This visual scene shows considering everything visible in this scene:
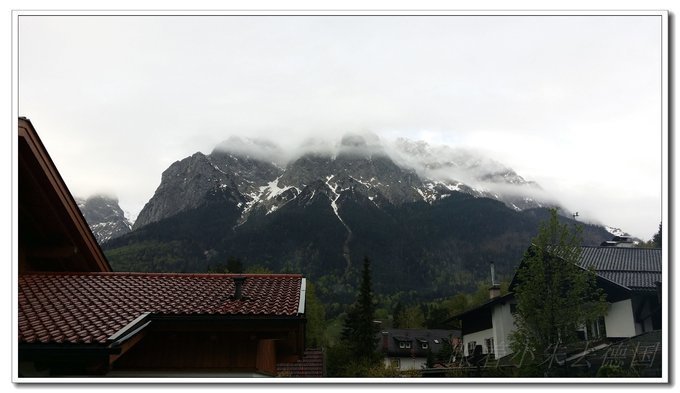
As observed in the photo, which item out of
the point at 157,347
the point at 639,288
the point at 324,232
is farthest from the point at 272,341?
the point at 324,232

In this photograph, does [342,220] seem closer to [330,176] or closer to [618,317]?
[330,176]

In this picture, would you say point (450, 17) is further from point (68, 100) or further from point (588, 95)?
point (68, 100)

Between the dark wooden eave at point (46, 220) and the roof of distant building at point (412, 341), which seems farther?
the roof of distant building at point (412, 341)

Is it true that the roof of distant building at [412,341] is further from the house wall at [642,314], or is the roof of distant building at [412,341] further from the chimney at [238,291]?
the chimney at [238,291]

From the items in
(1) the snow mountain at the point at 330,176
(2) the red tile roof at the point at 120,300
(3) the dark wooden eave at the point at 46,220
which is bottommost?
(2) the red tile roof at the point at 120,300

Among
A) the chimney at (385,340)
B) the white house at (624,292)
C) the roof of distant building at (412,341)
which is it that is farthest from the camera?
the chimney at (385,340)

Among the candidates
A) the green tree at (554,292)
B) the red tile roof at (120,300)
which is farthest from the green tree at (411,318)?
the red tile roof at (120,300)
